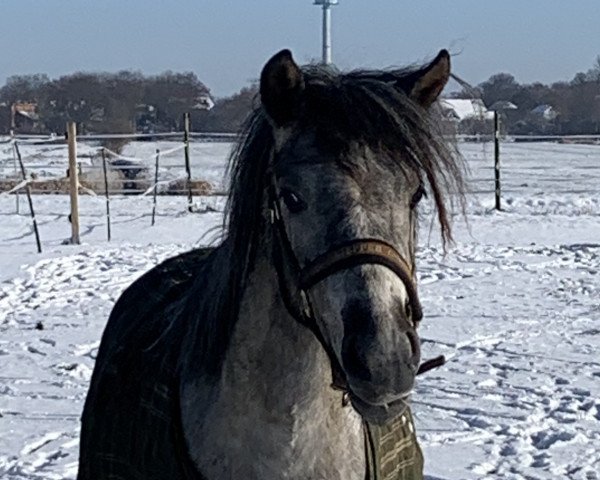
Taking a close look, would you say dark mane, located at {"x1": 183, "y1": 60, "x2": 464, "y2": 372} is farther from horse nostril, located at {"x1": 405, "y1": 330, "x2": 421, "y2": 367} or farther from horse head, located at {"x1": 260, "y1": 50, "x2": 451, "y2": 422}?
horse nostril, located at {"x1": 405, "y1": 330, "x2": 421, "y2": 367}

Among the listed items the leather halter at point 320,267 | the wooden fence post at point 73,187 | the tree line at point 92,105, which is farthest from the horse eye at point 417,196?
the tree line at point 92,105

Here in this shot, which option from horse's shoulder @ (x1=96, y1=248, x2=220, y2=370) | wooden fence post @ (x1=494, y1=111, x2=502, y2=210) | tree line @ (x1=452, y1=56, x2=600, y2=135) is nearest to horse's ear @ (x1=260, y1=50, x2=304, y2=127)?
horse's shoulder @ (x1=96, y1=248, x2=220, y2=370)

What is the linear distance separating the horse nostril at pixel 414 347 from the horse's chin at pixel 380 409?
80 millimetres

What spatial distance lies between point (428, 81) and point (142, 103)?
27442 millimetres

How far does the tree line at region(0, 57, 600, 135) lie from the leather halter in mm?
17261

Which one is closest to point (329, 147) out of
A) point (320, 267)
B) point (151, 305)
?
point (320, 267)

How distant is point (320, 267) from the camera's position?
1765mm

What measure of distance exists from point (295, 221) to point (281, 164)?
0.12 metres

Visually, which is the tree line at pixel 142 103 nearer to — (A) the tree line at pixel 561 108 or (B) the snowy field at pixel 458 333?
(A) the tree line at pixel 561 108

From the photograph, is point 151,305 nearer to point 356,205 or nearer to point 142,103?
point 356,205

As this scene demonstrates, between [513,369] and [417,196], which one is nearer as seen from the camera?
[417,196]

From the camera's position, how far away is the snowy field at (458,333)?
4570 mm

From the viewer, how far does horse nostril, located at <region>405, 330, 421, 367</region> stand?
1.65 m

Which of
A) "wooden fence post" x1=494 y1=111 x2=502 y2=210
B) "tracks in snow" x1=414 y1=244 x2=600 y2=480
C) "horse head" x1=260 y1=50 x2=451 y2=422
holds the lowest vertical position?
"tracks in snow" x1=414 y1=244 x2=600 y2=480
